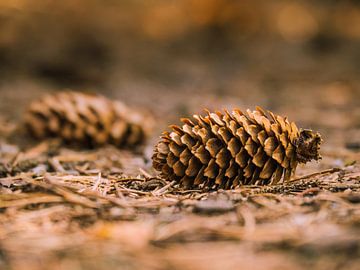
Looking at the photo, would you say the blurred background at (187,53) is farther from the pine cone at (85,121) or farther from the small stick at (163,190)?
the small stick at (163,190)

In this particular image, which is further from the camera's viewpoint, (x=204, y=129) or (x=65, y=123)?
(x=65, y=123)

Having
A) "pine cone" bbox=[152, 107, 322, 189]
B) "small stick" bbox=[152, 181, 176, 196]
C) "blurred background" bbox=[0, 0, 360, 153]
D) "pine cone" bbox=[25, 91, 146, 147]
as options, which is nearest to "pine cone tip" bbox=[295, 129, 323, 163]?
"pine cone" bbox=[152, 107, 322, 189]

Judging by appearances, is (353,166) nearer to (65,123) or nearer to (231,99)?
(65,123)

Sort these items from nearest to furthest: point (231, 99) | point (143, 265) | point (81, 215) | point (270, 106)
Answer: point (143, 265), point (81, 215), point (270, 106), point (231, 99)

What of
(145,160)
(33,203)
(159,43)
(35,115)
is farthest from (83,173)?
(159,43)

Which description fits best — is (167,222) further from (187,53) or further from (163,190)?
(187,53)

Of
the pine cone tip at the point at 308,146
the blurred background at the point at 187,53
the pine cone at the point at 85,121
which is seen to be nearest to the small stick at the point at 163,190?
the pine cone tip at the point at 308,146
